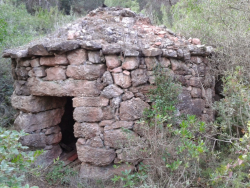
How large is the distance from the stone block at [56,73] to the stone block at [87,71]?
0.58 ft

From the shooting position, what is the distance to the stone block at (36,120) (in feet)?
13.6

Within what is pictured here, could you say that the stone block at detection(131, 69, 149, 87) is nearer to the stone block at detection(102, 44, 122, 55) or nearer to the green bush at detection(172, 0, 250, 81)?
the stone block at detection(102, 44, 122, 55)

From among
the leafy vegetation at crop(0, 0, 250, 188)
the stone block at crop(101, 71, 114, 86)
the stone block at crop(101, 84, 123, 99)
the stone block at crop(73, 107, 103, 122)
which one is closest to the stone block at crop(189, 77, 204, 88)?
the leafy vegetation at crop(0, 0, 250, 188)

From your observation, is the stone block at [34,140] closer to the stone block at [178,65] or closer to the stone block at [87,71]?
the stone block at [87,71]

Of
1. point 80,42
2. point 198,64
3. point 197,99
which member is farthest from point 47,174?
point 198,64

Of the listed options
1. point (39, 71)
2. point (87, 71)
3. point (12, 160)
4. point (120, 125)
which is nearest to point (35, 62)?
point (39, 71)

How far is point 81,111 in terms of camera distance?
146 inches

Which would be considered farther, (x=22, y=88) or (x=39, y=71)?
(x=22, y=88)

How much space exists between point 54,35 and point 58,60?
0.74m

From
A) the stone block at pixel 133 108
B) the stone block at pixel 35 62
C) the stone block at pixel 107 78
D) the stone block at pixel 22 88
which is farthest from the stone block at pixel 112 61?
the stone block at pixel 22 88

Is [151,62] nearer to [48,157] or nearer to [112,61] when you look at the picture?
[112,61]

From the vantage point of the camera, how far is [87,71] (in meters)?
3.62

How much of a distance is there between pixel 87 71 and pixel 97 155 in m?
1.29

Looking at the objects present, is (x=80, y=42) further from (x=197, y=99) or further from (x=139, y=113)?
(x=197, y=99)
